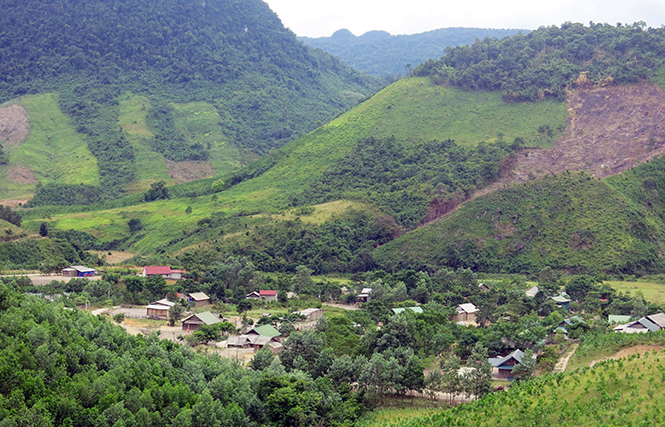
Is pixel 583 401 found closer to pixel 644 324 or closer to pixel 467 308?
pixel 644 324

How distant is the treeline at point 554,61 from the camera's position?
11019 centimetres

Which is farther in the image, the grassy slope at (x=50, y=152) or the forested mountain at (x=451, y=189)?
the grassy slope at (x=50, y=152)

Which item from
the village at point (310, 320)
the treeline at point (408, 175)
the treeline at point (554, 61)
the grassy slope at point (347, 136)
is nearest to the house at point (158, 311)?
the village at point (310, 320)

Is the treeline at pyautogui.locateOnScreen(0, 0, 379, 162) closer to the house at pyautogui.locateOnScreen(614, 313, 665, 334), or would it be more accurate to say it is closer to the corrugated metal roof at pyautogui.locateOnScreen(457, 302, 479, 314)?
the corrugated metal roof at pyautogui.locateOnScreen(457, 302, 479, 314)

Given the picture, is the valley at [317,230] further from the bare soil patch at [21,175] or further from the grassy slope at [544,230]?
the bare soil patch at [21,175]

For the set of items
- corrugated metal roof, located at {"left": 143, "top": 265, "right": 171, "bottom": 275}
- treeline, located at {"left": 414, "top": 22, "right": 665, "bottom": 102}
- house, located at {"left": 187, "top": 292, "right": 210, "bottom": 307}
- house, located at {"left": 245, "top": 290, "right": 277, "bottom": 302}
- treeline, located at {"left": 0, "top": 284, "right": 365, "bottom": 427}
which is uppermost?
treeline, located at {"left": 414, "top": 22, "right": 665, "bottom": 102}

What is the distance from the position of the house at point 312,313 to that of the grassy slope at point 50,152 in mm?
71221

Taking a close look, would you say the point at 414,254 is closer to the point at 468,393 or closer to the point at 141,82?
the point at 468,393

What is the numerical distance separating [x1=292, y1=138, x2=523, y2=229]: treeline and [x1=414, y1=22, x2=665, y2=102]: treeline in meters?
19.7

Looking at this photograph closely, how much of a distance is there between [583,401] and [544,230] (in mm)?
55103

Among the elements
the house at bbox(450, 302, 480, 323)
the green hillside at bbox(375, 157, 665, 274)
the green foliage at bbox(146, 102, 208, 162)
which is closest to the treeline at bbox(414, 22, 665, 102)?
the green hillside at bbox(375, 157, 665, 274)

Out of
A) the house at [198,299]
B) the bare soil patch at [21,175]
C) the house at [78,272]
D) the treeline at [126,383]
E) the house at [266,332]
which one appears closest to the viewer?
the treeline at [126,383]

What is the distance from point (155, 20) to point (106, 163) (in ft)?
196

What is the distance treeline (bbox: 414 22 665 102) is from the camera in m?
A: 110
